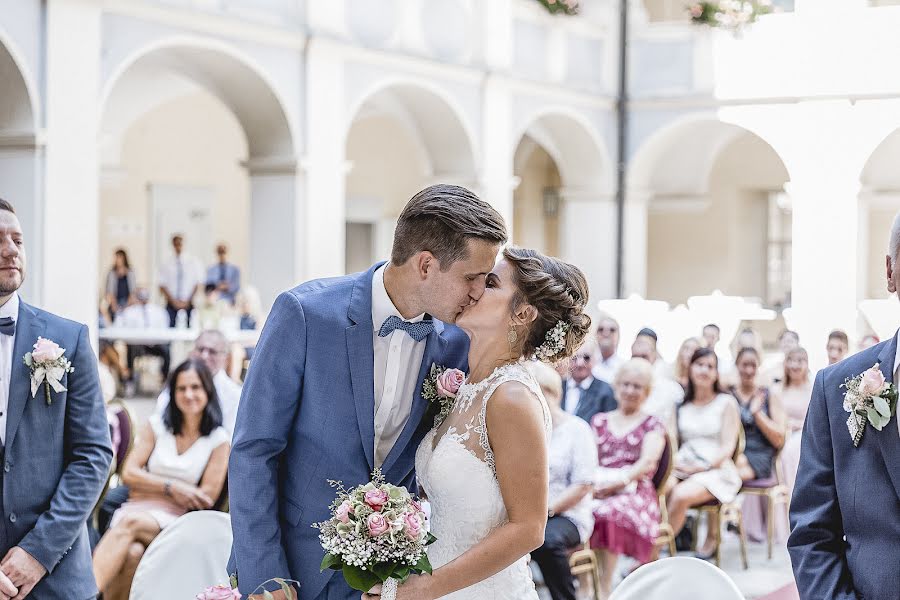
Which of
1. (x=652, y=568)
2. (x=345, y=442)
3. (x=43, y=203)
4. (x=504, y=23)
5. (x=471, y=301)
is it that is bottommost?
(x=652, y=568)

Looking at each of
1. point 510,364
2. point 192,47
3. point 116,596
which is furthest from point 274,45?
point 510,364

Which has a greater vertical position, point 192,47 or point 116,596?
point 192,47

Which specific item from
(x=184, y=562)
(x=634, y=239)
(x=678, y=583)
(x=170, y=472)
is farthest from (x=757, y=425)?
(x=634, y=239)

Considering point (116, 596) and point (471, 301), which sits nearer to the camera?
point (471, 301)

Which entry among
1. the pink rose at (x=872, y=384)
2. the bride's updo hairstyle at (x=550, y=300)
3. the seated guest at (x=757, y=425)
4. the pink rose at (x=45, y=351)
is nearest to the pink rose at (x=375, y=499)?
the bride's updo hairstyle at (x=550, y=300)

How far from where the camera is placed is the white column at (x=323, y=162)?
507 inches

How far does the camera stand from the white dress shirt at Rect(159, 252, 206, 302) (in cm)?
1556

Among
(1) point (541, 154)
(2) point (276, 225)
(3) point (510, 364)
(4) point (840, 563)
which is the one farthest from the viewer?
(1) point (541, 154)

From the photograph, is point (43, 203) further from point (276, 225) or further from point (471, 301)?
point (471, 301)

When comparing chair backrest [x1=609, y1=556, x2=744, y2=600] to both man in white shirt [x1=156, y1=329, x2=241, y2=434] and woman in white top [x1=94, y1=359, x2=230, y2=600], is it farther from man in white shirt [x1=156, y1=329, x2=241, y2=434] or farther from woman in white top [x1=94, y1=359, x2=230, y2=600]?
man in white shirt [x1=156, y1=329, x2=241, y2=434]

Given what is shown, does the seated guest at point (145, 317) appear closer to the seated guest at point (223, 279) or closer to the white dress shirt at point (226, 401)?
the seated guest at point (223, 279)

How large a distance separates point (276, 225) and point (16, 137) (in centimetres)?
360

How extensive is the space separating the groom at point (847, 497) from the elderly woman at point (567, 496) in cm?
329

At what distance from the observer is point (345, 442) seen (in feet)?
9.81
